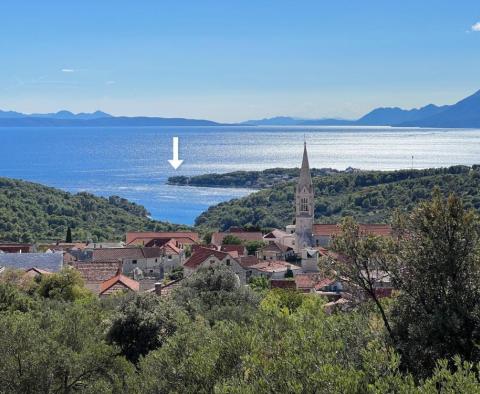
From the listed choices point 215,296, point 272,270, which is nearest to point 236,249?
point 272,270

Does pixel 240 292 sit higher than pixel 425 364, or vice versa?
pixel 425 364

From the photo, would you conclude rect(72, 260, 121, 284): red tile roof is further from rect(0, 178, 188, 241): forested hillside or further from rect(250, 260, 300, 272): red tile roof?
rect(0, 178, 188, 241): forested hillside

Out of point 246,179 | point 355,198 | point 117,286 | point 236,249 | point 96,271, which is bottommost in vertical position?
point 246,179

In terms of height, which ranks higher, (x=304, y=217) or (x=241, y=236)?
(x=304, y=217)

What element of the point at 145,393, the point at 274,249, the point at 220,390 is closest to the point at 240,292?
the point at 145,393

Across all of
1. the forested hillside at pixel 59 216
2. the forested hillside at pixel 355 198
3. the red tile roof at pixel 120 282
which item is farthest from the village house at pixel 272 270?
the forested hillside at pixel 355 198

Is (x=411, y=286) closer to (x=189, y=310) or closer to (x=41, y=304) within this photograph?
(x=189, y=310)

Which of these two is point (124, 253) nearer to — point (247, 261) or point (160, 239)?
point (160, 239)
